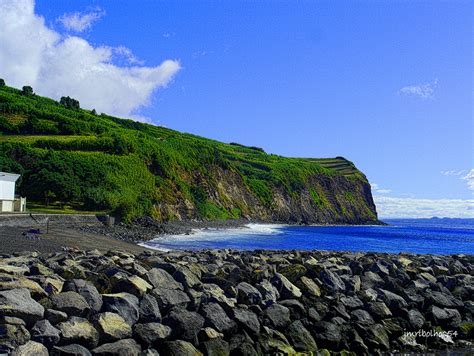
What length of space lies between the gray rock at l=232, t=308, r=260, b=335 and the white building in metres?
36.5

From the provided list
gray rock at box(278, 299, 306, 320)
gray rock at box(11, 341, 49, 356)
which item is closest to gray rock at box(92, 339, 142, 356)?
gray rock at box(11, 341, 49, 356)

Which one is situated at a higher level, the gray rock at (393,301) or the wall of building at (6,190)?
the wall of building at (6,190)

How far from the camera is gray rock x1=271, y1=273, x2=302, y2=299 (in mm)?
13516

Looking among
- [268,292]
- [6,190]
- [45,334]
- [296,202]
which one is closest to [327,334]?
[268,292]

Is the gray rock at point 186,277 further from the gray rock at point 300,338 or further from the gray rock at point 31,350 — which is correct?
the gray rock at point 31,350

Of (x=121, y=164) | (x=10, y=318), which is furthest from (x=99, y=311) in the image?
(x=121, y=164)

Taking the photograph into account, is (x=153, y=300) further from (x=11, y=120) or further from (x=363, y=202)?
(x=363, y=202)

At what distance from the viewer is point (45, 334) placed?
8.94 meters

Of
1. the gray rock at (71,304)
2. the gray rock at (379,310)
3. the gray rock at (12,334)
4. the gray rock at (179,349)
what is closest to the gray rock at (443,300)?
the gray rock at (379,310)

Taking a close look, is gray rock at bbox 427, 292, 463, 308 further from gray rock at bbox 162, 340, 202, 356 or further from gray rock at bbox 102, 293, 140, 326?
gray rock at bbox 102, 293, 140, 326

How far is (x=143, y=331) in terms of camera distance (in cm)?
1016

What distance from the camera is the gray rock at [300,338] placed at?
1137cm

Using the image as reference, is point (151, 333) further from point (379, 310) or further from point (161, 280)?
point (379, 310)

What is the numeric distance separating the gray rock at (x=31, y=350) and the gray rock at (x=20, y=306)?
95 centimetres
